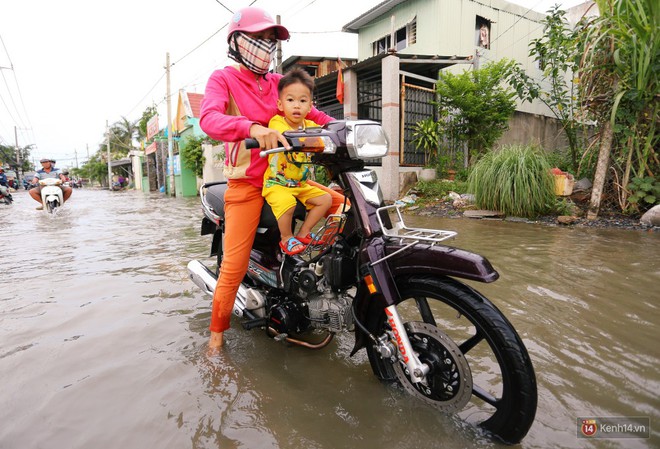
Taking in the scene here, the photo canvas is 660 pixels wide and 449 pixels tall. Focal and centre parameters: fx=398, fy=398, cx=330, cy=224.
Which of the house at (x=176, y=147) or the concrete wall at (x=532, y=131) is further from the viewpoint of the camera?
the house at (x=176, y=147)

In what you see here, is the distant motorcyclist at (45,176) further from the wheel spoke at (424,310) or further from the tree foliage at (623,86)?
the tree foliage at (623,86)

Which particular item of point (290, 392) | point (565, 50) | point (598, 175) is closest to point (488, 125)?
point (565, 50)

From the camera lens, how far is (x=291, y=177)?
2.23m

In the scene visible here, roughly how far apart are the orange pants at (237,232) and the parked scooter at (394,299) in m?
0.11

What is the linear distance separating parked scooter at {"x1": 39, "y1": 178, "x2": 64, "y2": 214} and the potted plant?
953cm

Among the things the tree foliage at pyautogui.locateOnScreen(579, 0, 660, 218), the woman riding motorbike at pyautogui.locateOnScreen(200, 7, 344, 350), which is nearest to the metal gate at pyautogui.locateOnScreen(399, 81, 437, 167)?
the tree foliage at pyautogui.locateOnScreen(579, 0, 660, 218)

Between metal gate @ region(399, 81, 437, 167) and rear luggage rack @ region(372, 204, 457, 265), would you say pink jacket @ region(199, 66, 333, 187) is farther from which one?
metal gate @ region(399, 81, 437, 167)

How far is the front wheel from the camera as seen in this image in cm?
148

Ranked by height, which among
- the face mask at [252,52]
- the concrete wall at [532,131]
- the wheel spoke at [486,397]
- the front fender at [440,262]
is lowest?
the wheel spoke at [486,397]

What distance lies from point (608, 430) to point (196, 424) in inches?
69.3

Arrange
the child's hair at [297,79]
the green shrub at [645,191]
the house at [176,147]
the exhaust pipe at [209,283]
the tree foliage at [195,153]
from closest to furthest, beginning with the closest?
the child's hair at [297,79] → the exhaust pipe at [209,283] → the green shrub at [645,191] → the tree foliage at [195,153] → the house at [176,147]

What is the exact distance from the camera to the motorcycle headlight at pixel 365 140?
5.99 feet

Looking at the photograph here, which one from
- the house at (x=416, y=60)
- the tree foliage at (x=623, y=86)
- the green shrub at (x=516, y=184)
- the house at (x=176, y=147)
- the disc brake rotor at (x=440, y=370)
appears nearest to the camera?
the disc brake rotor at (x=440, y=370)

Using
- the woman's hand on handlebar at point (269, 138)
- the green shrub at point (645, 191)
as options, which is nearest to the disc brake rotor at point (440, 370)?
the woman's hand on handlebar at point (269, 138)
